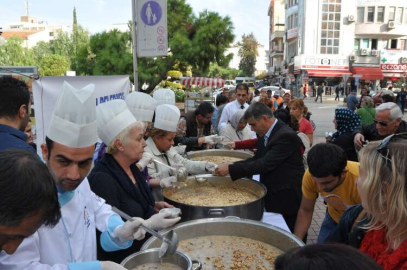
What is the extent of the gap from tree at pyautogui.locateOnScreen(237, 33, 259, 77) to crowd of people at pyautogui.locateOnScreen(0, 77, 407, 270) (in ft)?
172

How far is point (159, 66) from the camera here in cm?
849

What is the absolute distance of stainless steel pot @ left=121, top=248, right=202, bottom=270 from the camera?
1275 millimetres

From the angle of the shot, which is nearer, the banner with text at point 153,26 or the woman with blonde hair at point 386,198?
the woman with blonde hair at point 386,198

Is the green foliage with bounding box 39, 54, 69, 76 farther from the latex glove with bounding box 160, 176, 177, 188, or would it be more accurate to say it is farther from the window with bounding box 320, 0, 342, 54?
the latex glove with bounding box 160, 176, 177, 188

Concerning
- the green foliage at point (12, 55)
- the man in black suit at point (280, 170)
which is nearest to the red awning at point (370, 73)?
the green foliage at point (12, 55)

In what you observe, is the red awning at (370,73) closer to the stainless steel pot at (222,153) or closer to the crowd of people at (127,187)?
the stainless steel pot at (222,153)

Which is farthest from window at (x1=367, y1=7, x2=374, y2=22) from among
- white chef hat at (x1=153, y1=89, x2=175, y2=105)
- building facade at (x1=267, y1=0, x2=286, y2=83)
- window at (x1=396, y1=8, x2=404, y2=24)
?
white chef hat at (x1=153, y1=89, x2=175, y2=105)

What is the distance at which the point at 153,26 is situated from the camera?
4.46m

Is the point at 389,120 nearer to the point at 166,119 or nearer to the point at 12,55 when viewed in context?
the point at 166,119

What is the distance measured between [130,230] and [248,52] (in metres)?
54.0

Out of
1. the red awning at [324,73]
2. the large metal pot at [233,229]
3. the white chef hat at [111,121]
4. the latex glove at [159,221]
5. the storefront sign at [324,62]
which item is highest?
the storefront sign at [324,62]

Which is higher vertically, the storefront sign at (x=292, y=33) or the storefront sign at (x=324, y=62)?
the storefront sign at (x=292, y=33)

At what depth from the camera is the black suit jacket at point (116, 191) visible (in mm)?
1531

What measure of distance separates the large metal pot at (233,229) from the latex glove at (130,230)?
37 centimetres
